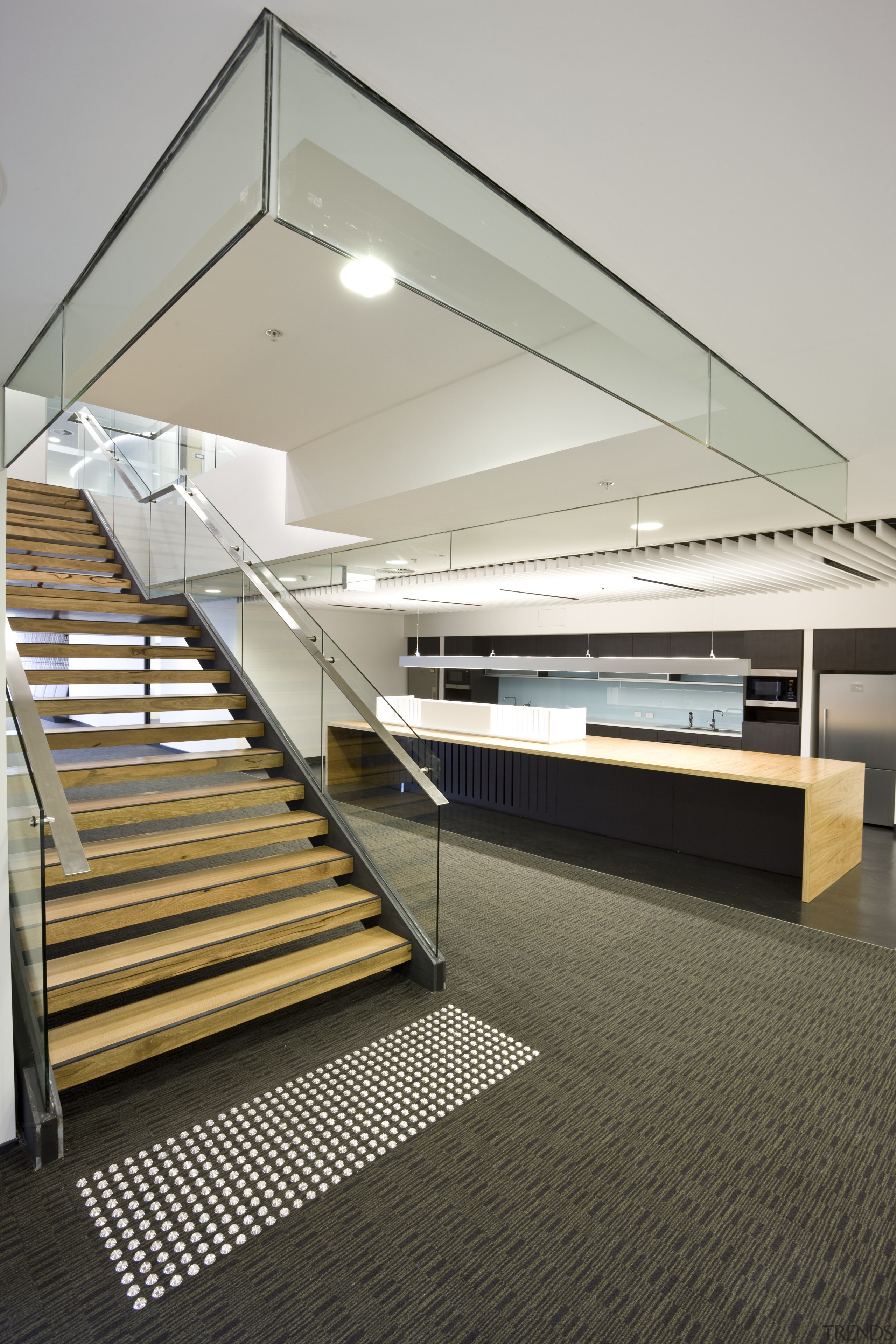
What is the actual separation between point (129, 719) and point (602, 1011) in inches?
326

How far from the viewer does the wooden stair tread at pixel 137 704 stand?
13.4 ft

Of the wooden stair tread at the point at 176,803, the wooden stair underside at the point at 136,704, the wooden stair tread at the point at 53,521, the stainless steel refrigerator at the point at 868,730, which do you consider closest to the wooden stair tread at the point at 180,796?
the wooden stair tread at the point at 176,803

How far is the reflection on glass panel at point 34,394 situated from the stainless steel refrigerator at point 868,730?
762 centimetres

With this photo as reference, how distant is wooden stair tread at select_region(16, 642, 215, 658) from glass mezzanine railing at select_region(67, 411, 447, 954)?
3.3 inches

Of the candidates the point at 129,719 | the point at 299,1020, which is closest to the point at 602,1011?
the point at 299,1020

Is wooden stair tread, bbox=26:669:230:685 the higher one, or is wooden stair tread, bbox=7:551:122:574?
wooden stair tread, bbox=7:551:122:574

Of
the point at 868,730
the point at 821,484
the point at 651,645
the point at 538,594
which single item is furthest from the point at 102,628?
the point at 868,730

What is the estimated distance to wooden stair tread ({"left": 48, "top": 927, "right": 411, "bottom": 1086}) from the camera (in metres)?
2.62

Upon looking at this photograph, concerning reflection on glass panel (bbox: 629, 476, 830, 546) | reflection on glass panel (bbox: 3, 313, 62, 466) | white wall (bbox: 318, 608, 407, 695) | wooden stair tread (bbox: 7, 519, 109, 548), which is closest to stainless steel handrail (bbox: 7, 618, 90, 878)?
reflection on glass panel (bbox: 3, 313, 62, 466)

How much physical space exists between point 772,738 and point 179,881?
6807mm

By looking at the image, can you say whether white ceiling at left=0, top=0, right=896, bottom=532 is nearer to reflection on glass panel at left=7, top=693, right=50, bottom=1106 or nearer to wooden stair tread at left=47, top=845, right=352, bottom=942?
reflection on glass panel at left=7, top=693, right=50, bottom=1106

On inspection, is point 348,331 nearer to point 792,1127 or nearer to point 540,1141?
point 540,1141

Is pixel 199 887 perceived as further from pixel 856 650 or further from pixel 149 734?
pixel 856 650

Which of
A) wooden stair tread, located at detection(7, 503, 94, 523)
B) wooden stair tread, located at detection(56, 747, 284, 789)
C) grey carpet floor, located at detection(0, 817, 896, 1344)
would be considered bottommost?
grey carpet floor, located at detection(0, 817, 896, 1344)
